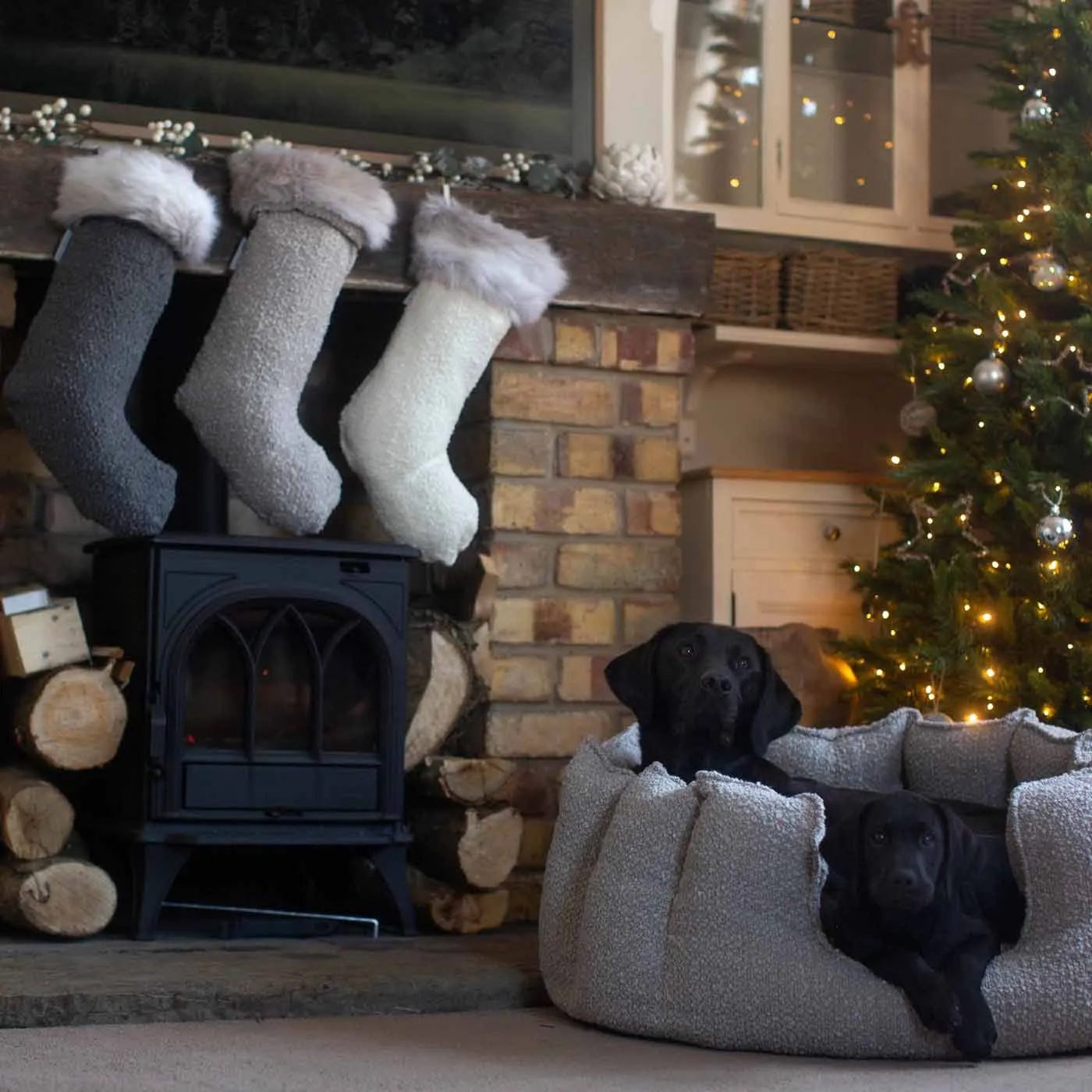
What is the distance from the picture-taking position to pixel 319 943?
9.48 feet

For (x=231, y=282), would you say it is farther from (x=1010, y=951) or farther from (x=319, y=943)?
(x=1010, y=951)

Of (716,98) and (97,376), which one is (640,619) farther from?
(716,98)

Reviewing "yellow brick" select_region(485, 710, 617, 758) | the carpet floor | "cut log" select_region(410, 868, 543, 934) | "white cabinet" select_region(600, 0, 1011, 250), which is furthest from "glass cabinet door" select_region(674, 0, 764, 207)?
the carpet floor

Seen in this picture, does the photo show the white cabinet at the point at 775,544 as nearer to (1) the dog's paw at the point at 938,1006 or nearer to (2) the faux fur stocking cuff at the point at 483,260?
(2) the faux fur stocking cuff at the point at 483,260

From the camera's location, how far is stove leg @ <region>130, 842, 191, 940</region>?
9.39ft

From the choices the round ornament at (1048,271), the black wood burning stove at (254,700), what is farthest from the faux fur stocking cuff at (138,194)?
the round ornament at (1048,271)

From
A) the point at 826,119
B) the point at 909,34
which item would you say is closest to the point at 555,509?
the point at 826,119

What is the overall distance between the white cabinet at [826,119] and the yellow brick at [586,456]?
98cm

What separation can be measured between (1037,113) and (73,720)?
2183mm

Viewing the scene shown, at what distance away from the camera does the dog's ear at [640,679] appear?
266cm

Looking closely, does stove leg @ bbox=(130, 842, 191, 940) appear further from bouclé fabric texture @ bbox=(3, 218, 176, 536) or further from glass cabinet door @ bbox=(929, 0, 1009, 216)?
glass cabinet door @ bbox=(929, 0, 1009, 216)

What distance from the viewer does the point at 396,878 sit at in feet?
10.0

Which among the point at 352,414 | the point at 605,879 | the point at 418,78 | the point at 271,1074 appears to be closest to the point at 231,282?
the point at 352,414

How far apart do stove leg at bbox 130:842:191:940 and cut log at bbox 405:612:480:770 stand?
0.50 m
